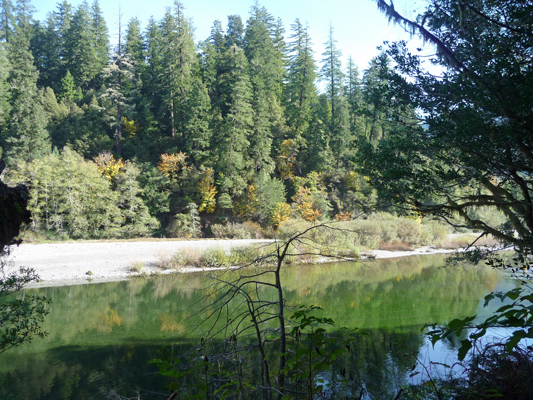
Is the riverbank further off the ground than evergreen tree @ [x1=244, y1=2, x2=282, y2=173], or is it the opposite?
evergreen tree @ [x1=244, y1=2, x2=282, y2=173]

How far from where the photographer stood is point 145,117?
30.6 m

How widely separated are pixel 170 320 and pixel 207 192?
17543 millimetres

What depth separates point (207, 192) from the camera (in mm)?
26344

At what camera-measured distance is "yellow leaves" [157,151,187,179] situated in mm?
26547

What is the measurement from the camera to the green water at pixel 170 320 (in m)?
5.92

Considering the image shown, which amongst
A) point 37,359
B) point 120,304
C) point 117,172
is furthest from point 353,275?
point 117,172

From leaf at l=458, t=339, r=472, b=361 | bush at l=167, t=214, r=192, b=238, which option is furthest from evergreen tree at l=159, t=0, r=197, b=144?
leaf at l=458, t=339, r=472, b=361

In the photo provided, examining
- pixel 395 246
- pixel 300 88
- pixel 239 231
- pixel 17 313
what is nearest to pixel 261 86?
pixel 300 88

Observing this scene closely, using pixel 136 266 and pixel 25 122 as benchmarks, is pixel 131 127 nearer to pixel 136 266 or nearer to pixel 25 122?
pixel 25 122

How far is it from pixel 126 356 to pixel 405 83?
6873mm

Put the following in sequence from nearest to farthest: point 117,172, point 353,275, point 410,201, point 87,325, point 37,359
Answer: point 410,201 < point 37,359 < point 87,325 < point 353,275 < point 117,172

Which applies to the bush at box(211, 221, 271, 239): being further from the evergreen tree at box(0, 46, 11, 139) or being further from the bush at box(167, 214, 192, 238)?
the evergreen tree at box(0, 46, 11, 139)

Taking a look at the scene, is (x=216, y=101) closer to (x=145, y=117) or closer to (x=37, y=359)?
(x=145, y=117)

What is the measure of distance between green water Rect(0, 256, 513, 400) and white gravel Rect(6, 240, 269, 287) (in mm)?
1262
